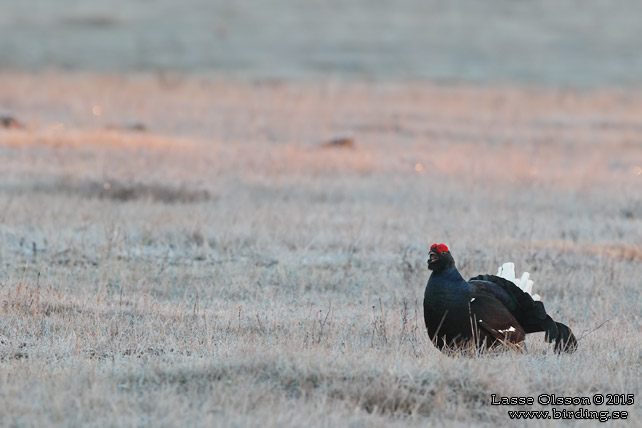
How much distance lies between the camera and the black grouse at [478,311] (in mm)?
6953

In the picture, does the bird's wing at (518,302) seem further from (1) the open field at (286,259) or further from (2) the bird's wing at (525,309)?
(1) the open field at (286,259)

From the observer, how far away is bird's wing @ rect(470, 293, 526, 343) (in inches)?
278

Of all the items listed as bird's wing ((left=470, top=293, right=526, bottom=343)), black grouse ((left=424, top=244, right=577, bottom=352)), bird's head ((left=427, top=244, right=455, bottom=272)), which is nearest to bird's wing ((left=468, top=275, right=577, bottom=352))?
black grouse ((left=424, top=244, right=577, bottom=352))

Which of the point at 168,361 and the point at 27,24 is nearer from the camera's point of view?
the point at 168,361

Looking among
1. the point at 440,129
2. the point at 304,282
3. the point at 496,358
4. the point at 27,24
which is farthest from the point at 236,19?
the point at 496,358

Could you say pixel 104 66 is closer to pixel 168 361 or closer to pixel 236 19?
pixel 236 19

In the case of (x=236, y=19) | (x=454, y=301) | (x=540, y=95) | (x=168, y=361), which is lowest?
(x=168, y=361)

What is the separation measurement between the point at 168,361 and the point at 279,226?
233 inches

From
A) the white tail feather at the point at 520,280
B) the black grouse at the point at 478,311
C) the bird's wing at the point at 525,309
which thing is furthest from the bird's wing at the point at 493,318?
the white tail feather at the point at 520,280

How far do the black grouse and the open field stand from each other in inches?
7.6

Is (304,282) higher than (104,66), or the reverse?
(104,66)

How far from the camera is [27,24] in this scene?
46844mm

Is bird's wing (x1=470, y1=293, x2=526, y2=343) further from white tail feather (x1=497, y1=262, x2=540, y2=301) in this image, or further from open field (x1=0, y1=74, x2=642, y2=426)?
white tail feather (x1=497, y1=262, x2=540, y2=301)

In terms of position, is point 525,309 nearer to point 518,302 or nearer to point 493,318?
point 518,302
